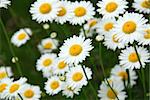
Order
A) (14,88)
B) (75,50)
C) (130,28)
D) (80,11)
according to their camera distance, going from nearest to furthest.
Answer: (130,28) → (75,50) → (14,88) → (80,11)

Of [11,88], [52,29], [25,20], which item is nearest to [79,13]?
[11,88]

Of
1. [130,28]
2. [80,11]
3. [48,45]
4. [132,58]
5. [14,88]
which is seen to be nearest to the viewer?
[130,28]

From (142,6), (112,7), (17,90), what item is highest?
(142,6)

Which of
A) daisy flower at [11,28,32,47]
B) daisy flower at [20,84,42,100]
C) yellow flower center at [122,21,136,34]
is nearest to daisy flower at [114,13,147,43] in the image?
yellow flower center at [122,21,136,34]

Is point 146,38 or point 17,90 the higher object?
point 146,38

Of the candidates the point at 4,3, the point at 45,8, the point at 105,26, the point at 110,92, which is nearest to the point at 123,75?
the point at 110,92

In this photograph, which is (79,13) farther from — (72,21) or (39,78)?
(39,78)

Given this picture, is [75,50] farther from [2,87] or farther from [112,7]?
[2,87]
